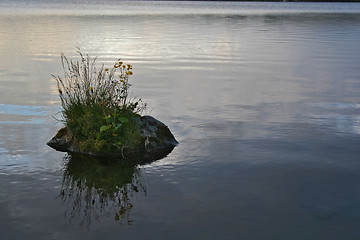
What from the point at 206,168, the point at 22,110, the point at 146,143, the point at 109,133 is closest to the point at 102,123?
the point at 109,133

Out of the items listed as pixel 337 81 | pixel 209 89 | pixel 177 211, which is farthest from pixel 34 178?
pixel 337 81

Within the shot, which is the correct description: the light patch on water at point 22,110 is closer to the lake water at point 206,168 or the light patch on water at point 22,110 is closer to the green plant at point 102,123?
the lake water at point 206,168

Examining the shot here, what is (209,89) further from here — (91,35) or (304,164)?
(91,35)

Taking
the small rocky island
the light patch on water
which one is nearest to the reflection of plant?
the small rocky island

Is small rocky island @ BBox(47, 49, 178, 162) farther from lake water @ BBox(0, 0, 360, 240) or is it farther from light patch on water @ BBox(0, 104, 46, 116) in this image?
light patch on water @ BBox(0, 104, 46, 116)

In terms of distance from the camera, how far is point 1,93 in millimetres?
14539

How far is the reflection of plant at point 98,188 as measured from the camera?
668 centimetres

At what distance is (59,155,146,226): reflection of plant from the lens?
6.68m

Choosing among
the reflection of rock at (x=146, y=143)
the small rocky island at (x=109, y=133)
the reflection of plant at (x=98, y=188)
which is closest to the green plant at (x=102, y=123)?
the small rocky island at (x=109, y=133)

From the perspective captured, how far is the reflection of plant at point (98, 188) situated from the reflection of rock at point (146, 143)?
47cm

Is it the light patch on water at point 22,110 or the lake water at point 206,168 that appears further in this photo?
the light patch on water at point 22,110

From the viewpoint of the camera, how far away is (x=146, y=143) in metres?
9.59

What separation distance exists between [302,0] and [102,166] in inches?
6915

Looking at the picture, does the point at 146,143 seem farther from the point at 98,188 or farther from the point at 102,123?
the point at 98,188
